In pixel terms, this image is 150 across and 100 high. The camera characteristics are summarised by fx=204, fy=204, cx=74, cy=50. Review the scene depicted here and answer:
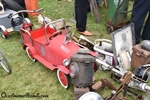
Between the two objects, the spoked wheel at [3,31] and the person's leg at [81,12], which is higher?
the person's leg at [81,12]

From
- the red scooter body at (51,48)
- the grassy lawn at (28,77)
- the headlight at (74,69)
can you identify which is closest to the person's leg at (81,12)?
the grassy lawn at (28,77)

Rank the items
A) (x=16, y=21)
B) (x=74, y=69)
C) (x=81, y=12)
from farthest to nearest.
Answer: (x=16, y=21) < (x=81, y=12) < (x=74, y=69)

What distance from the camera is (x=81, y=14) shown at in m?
3.79

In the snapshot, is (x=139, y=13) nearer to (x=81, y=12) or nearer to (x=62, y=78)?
(x=81, y=12)

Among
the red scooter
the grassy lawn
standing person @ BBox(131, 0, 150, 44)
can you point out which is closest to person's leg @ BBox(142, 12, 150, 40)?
standing person @ BBox(131, 0, 150, 44)

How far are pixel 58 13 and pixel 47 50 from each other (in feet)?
7.24

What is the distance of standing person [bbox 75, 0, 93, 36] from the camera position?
3.66 m

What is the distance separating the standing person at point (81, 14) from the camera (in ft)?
12.0

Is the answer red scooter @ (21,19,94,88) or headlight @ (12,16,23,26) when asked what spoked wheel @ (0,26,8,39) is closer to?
headlight @ (12,16,23,26)

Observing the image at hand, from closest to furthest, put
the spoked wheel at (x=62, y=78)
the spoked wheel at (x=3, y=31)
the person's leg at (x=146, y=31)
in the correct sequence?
the spoked wheel at (x=62, y=78), the person's leg at (x=146, y=31), the spoked wheel at (x=3, y=31)

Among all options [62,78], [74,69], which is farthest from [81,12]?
[74,69]

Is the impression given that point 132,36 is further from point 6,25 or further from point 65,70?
point 6,25

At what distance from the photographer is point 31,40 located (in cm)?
321

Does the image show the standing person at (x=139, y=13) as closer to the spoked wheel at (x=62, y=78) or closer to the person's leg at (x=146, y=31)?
the person's leg at (x=146, y=31)
